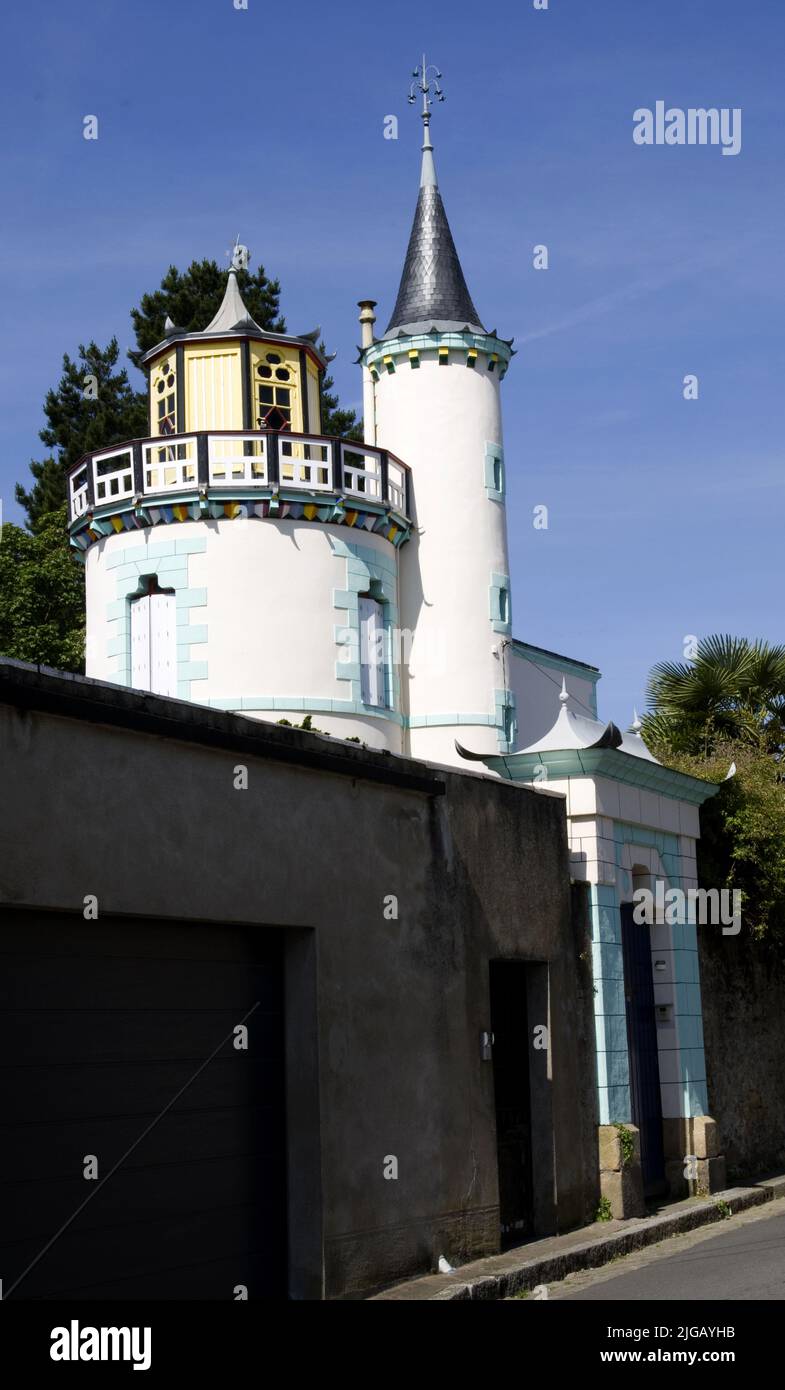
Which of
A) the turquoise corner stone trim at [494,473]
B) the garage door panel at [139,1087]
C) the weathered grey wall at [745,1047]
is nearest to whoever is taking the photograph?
the garage door panel at [139,1087]

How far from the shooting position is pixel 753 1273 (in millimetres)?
11203

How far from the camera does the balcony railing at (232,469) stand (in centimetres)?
2394

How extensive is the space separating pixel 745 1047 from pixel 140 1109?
11284 millimetres

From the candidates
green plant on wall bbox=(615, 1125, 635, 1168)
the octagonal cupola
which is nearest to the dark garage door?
green plant on wall bbox=(615, 1125, 635, 1168)

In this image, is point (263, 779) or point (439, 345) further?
point (439, 345)

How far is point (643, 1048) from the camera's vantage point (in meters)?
15.8

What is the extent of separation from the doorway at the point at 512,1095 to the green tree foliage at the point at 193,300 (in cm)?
3244

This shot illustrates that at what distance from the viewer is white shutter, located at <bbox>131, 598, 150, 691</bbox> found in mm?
24006

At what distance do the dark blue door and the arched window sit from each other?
9.67 meters

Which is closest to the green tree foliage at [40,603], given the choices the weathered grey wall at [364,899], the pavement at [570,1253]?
the pavement at [570,1253]

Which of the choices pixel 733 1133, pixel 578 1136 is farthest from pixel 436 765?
pixel 733 1133

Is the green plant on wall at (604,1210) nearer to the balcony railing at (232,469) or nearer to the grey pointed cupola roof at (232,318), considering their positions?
the balcony railing at (232,469)
